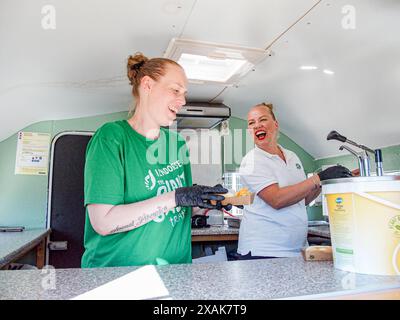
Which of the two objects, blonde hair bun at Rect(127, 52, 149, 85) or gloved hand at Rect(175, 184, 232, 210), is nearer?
gloved hand at Rect(175, 184, 232, 210)

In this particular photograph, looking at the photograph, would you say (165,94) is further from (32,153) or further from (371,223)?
(32,153)

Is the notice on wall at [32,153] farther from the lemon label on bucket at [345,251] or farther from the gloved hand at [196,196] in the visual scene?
the lemon label on bucket at [345,251]

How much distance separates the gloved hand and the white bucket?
11.7 inches

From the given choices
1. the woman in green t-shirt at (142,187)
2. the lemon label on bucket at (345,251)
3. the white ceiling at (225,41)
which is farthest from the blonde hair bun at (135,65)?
the lemon label on bucket at (345,251)

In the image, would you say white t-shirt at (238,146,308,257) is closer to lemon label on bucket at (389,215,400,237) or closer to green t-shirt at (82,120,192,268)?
green t-shirt at (82,120,192,268)

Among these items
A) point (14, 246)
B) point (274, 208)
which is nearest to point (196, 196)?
point (274, 208)

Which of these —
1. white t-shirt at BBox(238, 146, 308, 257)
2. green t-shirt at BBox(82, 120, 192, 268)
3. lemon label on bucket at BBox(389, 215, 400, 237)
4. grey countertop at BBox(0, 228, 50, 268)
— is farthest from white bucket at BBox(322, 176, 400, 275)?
grey countertop at BBox(0, 228, 50, 268)

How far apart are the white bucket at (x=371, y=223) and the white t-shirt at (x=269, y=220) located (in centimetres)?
64

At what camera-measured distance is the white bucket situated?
A: 63cm

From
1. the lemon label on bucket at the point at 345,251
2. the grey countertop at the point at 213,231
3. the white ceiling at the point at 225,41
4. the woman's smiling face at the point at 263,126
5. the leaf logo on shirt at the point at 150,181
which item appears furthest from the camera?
the grey countertop at the point at 213,231

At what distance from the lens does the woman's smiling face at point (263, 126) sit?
1.64 meters

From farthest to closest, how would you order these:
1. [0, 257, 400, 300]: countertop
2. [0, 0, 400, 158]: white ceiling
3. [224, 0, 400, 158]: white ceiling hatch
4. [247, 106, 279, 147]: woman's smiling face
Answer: [247, 106, 279, 147]: woman's smiling face, [224, 0, 400, 158]: white ceiling hatch, [0, 0, 400, 158]: white ceiling, [0, 257, 400, 300]: countertop
